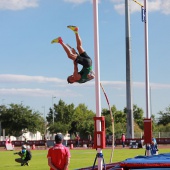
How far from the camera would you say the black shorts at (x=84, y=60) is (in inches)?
392

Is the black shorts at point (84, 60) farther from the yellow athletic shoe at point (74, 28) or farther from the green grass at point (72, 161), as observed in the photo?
the green grass at point (72, 161)

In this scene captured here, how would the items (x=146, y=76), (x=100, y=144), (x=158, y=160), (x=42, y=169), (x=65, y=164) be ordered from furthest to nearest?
(x=42, y=169)
(x=146, y=76)
(x=65, y=164)
(x=100, y=144)
(x=158, y=160)

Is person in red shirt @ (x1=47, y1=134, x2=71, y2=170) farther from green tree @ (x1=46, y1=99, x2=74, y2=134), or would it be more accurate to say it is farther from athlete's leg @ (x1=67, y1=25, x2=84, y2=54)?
green tree @ (x1=46, y1=99, x2=74, y2=134)

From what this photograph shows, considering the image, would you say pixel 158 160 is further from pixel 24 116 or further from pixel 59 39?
pixel 24 116

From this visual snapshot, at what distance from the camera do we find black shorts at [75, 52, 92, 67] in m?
9.95

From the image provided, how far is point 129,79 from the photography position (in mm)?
41500

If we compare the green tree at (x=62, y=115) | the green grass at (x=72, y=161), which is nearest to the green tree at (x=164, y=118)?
the green tree at (x=62, y=115)

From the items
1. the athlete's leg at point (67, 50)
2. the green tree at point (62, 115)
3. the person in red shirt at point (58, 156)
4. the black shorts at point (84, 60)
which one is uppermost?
the green tree at point (62, 115)

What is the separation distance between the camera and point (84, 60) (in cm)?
995

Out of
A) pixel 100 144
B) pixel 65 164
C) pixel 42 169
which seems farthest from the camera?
pixel 42 169

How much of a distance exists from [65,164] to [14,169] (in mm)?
10801

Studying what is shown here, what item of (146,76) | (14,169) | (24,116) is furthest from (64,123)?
(146,76)

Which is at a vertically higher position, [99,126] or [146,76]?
[146,76]

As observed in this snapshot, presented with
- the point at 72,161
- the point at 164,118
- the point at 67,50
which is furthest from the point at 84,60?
the point at 164,118
